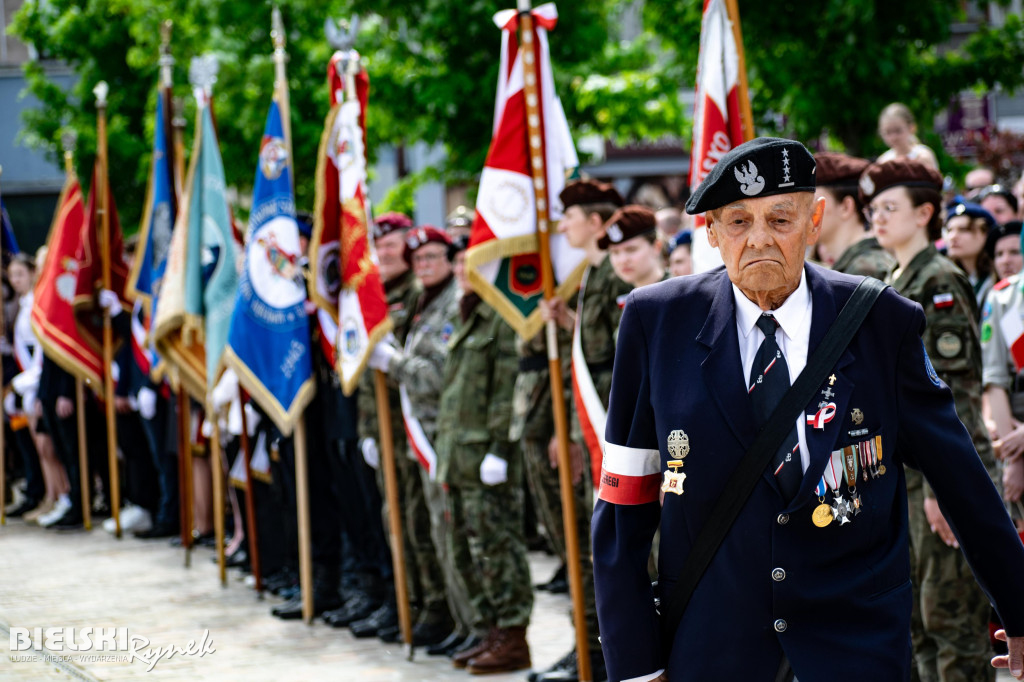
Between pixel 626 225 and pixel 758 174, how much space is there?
3198mm

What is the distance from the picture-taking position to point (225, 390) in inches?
374

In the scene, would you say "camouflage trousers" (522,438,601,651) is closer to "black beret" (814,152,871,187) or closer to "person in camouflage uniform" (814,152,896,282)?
"person in camouflage uniform" (814,152,896,282)

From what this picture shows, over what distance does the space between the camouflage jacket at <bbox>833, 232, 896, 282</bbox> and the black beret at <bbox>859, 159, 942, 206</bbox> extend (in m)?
0.30

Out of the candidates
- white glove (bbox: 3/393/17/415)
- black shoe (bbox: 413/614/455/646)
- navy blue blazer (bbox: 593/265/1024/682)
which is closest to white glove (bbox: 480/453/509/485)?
black shoe (bbox: 413/614/455/646)

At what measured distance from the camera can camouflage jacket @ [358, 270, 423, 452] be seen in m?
7.77

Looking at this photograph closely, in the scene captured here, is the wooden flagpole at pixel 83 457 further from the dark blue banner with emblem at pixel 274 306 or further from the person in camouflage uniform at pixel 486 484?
the person in camouflage uniform at pixel 486 484

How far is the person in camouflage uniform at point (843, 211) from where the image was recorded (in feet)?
18.4

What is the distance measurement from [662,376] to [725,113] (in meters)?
3.12

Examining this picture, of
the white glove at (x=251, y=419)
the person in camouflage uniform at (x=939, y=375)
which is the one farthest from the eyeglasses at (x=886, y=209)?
the white glove at (x=251, y=419)

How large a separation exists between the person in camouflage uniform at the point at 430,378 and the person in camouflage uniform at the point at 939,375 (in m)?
2.70

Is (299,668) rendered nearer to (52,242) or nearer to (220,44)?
(52,242)

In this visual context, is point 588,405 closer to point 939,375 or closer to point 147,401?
point 939,375

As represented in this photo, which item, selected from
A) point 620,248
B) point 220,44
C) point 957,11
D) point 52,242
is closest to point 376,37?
point 220,44

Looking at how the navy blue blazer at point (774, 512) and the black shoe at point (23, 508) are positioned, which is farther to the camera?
the black shoe at point (23, 508)
